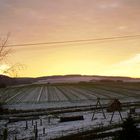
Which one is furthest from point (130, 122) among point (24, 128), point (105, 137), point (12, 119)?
point (12, 119)

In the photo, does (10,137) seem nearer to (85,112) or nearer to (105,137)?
(105,137)

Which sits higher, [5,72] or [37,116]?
[5,72]

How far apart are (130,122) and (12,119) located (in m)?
22.4

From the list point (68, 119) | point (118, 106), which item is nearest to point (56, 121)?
point (68, 119)

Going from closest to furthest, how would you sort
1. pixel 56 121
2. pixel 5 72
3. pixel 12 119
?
pixel 5 72, pixel 56 121, pixel 12 119

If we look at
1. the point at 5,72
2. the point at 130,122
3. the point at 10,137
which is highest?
the point at 5,72

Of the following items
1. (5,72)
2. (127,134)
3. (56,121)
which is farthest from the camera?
(56,121)

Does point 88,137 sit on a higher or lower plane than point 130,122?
lower

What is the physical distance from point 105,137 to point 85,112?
788 inches

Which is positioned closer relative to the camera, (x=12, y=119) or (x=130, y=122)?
(x=130, y=122)

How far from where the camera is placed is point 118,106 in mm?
34656

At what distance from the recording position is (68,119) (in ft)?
112

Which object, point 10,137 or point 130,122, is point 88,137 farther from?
point 10,137

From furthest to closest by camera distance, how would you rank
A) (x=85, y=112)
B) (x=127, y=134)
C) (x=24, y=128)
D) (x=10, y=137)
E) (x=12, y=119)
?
(x=85, y=112)
(x=12, y=119)
(x=24, y=128)
(x=10, y=137)
(x=127, y=134)
